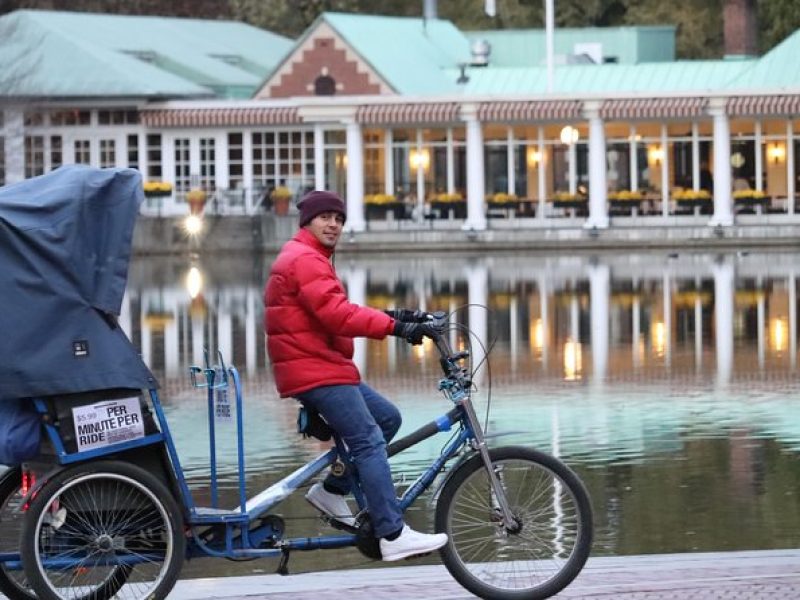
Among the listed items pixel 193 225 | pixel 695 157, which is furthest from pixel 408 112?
pixel 695 157

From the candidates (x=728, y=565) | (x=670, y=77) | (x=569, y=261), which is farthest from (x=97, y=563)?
(x=670, y=77)

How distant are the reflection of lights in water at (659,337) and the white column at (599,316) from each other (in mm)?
533

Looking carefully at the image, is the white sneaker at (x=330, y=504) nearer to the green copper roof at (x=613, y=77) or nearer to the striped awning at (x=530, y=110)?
the striped awning at (x=530, y=110)

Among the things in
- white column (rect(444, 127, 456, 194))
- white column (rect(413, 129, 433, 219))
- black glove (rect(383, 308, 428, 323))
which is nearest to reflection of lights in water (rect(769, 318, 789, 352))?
black glove (rect(383, 308, 428, 323))

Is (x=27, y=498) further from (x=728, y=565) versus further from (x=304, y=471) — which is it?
(x=728, y=565)

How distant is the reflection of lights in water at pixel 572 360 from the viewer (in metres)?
20.4

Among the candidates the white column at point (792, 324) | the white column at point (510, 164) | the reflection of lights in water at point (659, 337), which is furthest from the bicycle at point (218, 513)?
the white column at point (510, 164)

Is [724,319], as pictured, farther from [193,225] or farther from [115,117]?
[115,117]

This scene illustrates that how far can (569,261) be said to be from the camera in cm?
4628

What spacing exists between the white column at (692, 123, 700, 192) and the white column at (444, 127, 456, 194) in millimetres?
6573

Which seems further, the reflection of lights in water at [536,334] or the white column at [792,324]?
the reflection of lights in water at [536,334]

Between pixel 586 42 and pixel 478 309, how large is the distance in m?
41.4

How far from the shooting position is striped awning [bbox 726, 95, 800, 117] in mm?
55000

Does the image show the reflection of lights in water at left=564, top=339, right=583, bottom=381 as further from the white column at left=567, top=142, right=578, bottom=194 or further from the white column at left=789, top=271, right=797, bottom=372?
the white column at left=567, top=142, right=578, bottom=194
